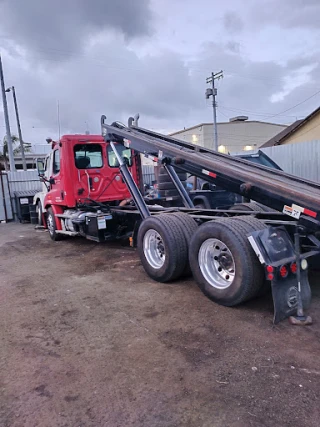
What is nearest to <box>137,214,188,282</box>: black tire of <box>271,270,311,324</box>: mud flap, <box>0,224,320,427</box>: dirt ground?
<box>0,224,320,427</box>: dirt ground

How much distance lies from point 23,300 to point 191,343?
2.64 m

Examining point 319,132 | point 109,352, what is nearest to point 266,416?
point 109,352

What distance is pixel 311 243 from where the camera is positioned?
3.92 metres

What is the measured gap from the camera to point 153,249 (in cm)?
522

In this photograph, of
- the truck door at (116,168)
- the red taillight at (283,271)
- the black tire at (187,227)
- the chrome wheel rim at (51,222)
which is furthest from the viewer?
the chrome wheel rim at (51,222)

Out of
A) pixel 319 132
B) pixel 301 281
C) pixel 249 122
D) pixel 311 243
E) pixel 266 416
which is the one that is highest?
pixel 249 122

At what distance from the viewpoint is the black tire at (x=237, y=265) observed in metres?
3.63

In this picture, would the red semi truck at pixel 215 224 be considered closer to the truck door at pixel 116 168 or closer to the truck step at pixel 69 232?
the truck step at pixel 69 232

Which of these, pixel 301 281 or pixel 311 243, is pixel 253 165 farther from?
pixel 301 281

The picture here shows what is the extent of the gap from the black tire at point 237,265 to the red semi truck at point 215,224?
0.01m

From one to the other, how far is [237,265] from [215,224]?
583mm

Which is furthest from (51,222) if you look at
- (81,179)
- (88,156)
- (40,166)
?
(88,156)

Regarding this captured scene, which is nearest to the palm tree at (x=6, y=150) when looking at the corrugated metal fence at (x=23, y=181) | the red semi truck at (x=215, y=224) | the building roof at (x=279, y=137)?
the corrugated metal fence at (x=23, y=181)

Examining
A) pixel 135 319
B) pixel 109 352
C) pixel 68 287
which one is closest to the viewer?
pixel 109 352
